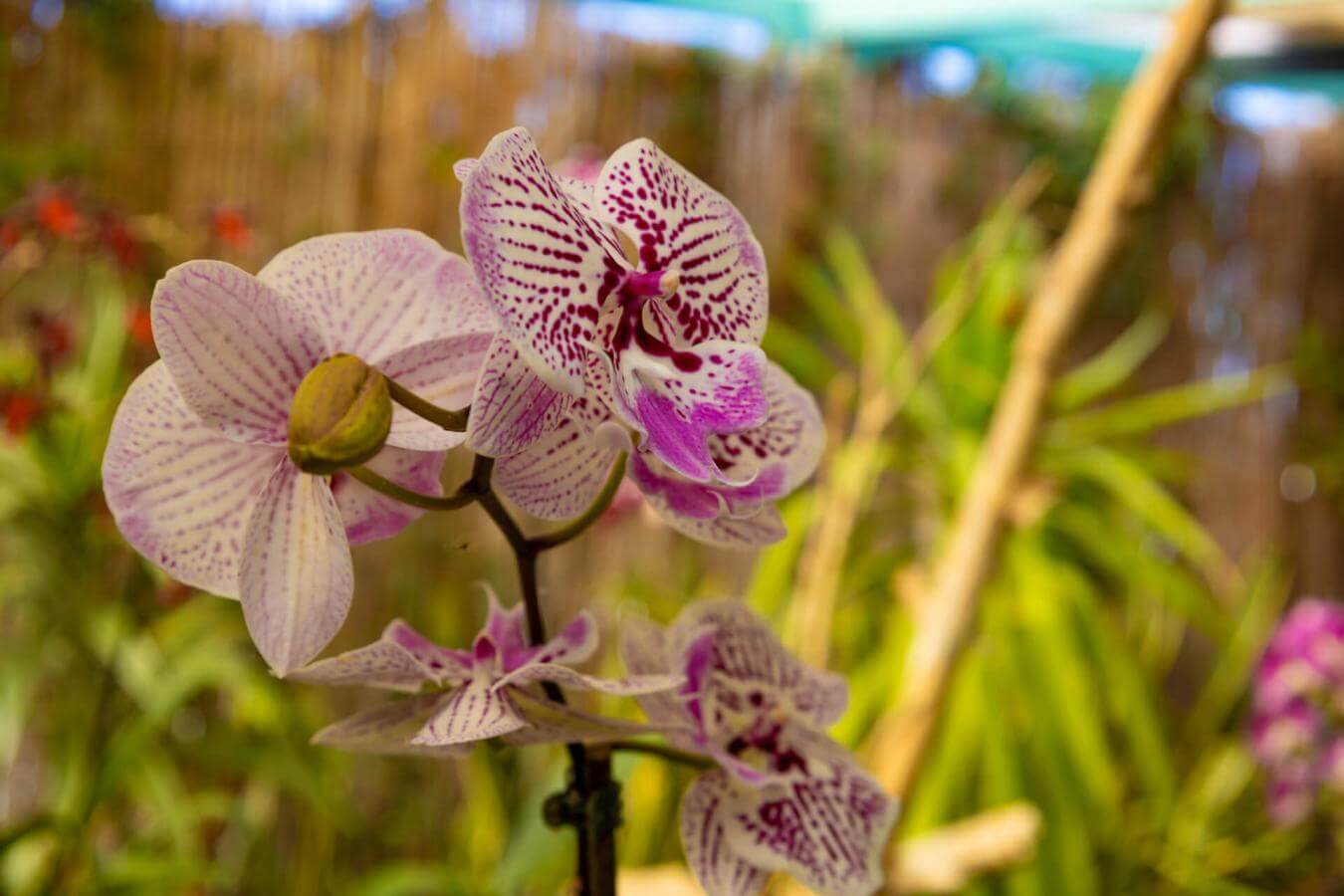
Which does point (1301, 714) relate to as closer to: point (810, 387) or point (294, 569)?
point (810, 387)

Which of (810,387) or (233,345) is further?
(810,387)

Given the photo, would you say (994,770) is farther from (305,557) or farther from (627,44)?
(627,44)

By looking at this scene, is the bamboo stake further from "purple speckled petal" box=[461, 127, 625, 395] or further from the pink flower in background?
the pink flower in background

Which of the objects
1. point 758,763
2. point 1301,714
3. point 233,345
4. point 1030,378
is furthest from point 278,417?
point 1301,714

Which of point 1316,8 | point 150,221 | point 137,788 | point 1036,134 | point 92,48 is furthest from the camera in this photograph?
point 1036,134

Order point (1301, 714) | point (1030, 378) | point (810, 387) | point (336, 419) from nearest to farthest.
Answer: point (336, 419), point (1030, 378), point (1301, 714), point (810, 387)

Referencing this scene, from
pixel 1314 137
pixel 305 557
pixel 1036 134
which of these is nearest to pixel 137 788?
pixel 305 557
